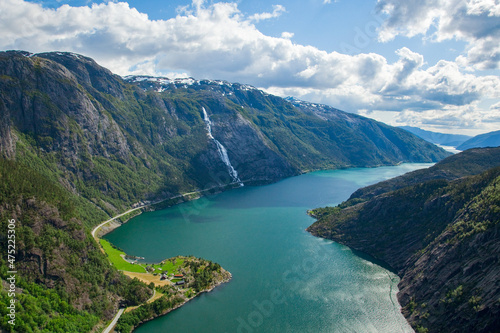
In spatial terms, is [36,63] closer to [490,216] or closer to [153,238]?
[153,238]

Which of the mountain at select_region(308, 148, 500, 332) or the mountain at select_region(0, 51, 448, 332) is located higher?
the mountain at select_region(0, 51, 448, 332)

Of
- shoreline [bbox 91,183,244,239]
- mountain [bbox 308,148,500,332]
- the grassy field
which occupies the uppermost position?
shoreline [bbox 91,183,244,239]

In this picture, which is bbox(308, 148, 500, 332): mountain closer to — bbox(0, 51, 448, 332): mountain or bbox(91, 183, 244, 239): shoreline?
bbox(0, 51, 448, 332): mountain

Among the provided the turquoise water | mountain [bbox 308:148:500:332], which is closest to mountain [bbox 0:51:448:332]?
the turquoise water

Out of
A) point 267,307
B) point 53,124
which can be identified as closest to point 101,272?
point 267,307

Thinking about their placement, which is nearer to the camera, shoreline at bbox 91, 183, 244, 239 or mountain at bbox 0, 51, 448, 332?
mountain at bbox 0, 51, 448, 332

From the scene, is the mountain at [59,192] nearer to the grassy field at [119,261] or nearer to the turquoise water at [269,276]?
the grassy field at [119,261]
